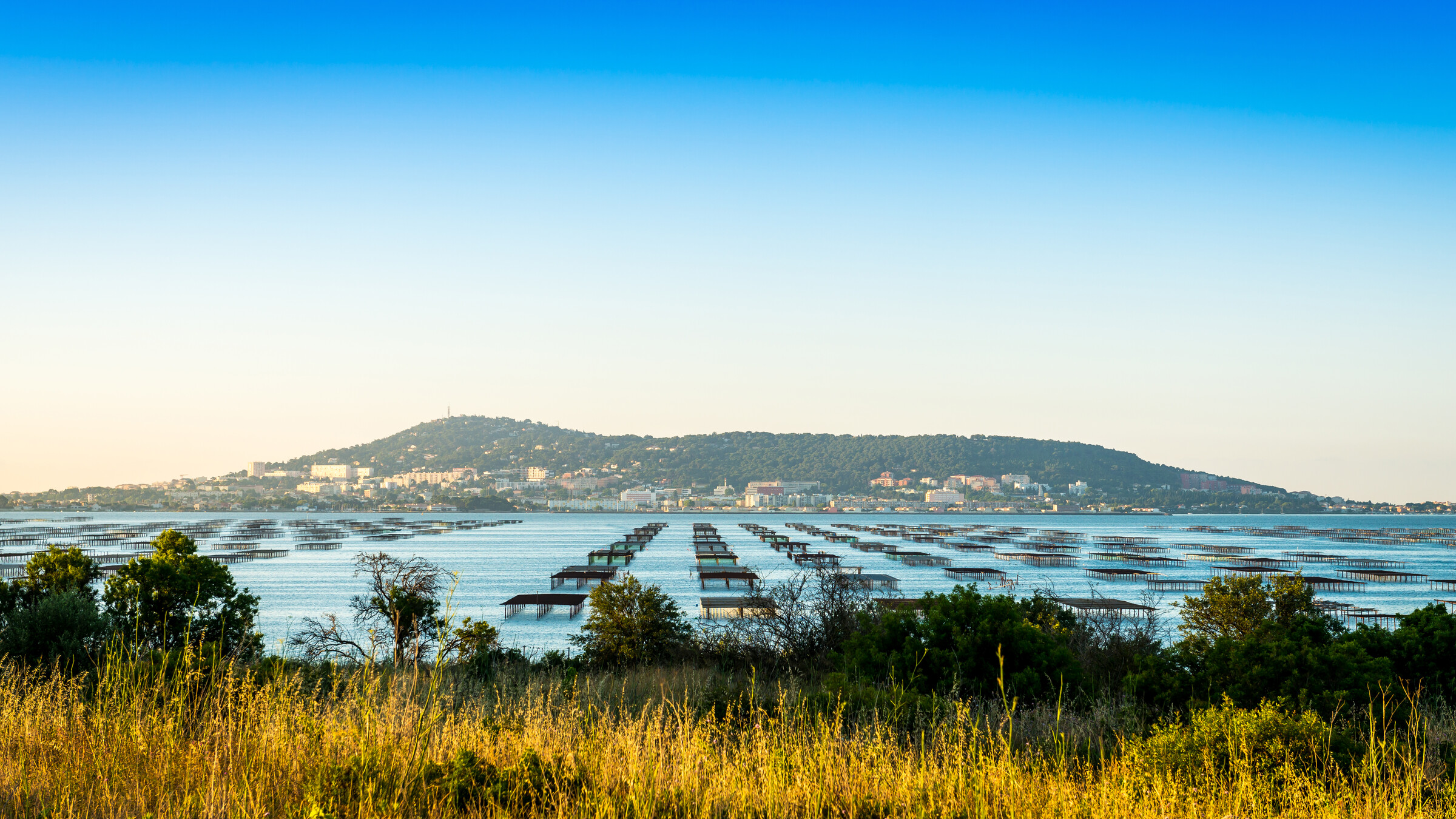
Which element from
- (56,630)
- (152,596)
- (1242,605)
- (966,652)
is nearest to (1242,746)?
(966,652)

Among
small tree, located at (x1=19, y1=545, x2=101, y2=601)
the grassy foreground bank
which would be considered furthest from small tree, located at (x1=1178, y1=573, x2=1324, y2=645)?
small tree, located at (x1=19, y1=545, x2=101, y2=601)

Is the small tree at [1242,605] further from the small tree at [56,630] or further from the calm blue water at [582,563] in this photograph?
the small tree at [56,630]

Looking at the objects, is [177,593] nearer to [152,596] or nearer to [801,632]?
[152,596]

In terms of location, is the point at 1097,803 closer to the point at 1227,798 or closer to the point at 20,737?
the point at 1227,798

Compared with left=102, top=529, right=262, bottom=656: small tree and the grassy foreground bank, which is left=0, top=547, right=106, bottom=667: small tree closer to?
left=102, top=529, right=262, bottom=656: small tree

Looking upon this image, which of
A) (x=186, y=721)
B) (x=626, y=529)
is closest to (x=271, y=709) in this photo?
(x=186, y=721)
